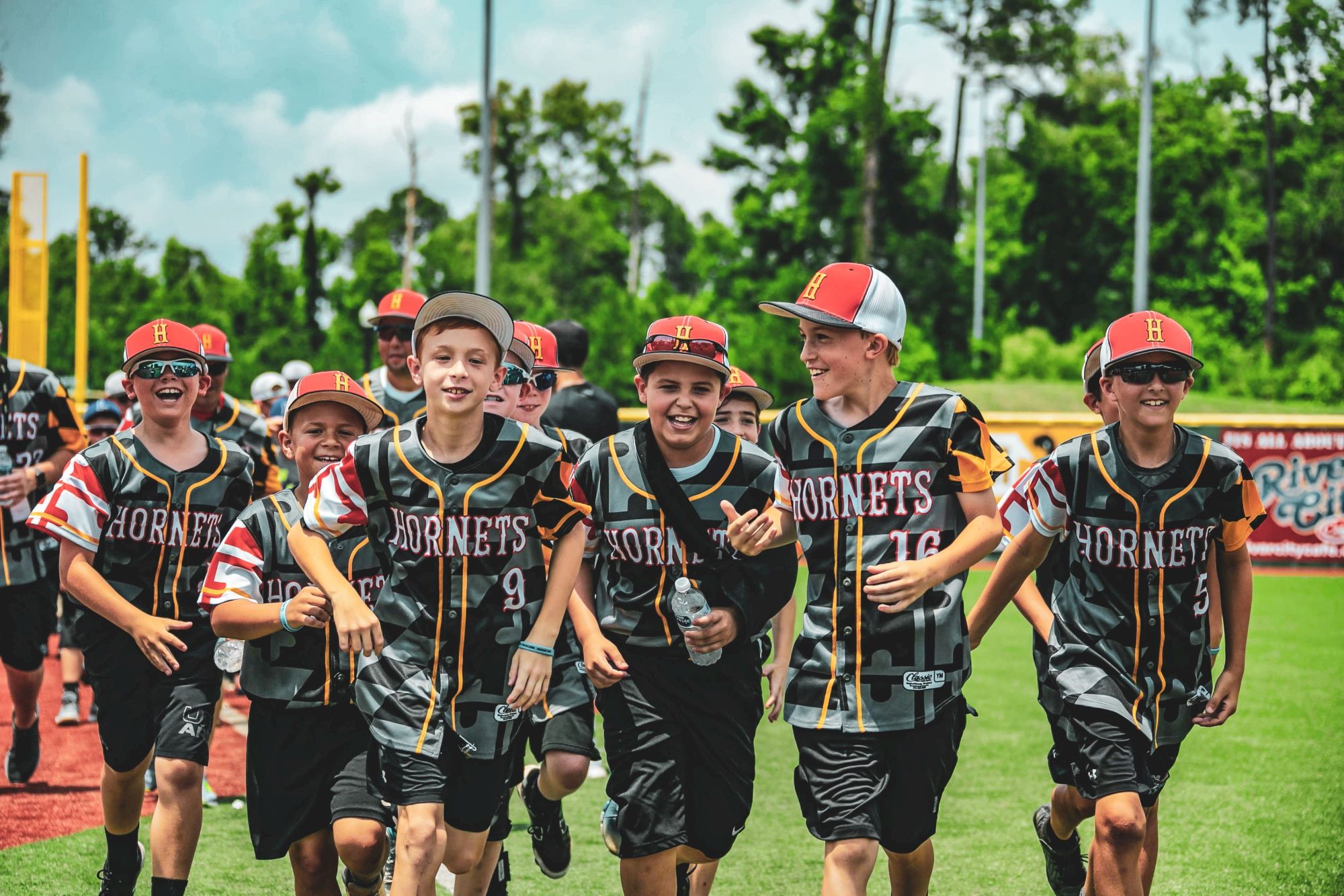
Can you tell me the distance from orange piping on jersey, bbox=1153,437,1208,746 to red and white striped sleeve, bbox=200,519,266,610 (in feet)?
10.4

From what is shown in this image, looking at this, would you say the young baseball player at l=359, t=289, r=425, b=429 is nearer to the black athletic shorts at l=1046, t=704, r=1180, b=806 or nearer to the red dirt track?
the red dirt track

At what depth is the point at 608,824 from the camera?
4.90m

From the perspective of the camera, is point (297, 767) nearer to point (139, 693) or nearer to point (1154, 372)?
point (139, 693)

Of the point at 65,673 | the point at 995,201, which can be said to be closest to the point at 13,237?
the point at 65,673

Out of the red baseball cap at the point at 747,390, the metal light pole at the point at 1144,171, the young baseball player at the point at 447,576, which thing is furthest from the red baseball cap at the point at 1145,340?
the metal light pole at the point at 1144,171

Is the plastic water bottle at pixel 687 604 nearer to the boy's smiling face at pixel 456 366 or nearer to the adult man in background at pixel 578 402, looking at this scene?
the boy's smiling face at pixel 456 366

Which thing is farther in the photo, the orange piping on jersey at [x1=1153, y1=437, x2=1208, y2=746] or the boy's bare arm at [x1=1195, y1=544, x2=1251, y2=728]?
the boy's bare arm at [x1=1195, y1=544, x2=1251, y2=728]

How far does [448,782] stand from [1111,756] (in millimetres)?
2289

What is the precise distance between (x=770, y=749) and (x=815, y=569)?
463 centimetres

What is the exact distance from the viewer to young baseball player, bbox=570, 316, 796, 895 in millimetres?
4637

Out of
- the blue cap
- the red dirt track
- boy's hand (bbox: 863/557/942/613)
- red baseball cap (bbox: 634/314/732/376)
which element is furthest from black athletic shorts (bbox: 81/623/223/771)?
the blue cap

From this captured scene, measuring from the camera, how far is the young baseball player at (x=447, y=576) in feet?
13.4

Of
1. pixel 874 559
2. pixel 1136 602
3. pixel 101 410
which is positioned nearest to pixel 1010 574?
pixel 1136 602

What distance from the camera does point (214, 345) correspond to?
7.78 metres
